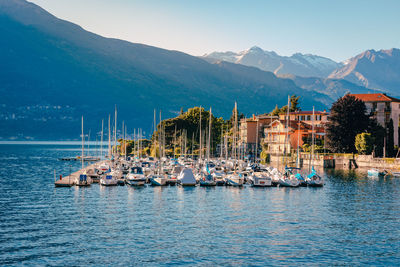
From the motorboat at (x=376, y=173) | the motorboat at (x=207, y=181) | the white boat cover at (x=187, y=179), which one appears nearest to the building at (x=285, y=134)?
the motorboat at (x=376, y=173)

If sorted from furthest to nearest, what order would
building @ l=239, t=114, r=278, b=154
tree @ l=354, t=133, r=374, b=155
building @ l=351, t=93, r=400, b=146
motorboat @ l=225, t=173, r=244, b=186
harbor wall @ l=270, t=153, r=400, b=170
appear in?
building @ l=239, t=114, r=278, b=154
building @ l=351, t=93, r=400, b=146
tree @ l=354, t=133, r=374, b=155
harbor wall @ l=270, t=153, r=400, b=170
motorboat @ l=225, t=173, r=244, b=186

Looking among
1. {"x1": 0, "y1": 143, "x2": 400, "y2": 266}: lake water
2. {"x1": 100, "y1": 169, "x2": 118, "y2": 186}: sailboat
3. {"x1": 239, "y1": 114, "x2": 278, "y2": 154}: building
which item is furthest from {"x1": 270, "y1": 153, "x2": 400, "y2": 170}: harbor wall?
{"x1": 100, "y1": 169, "x2": 118, "y2": 186}: sailboat

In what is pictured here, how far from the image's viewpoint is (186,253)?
36.5 m

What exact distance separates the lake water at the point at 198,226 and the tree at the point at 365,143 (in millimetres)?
47436

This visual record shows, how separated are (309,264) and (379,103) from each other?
120050mm

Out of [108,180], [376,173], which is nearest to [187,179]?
[108,180]

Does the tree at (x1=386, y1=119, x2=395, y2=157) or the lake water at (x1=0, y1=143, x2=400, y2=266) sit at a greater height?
the tree at (x1=386, y1=119, x2=395, y2=157)

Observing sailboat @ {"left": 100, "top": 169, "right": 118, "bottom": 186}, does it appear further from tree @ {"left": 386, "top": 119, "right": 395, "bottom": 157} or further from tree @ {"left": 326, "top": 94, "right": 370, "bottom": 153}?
tree @ {"left": 386, "top": 119, "right": 395, "bottom": 157}

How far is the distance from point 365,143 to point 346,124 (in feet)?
31.2

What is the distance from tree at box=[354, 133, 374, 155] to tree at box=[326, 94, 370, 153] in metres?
5.98

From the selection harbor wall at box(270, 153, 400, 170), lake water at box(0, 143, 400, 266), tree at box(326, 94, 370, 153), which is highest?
tree at box(326, 94, 370, 153)

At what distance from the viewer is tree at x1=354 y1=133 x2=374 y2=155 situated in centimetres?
12069

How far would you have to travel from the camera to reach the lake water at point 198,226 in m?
35.7

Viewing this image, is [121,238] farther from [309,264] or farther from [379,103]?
[379,103]
